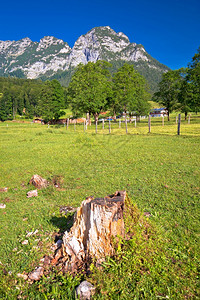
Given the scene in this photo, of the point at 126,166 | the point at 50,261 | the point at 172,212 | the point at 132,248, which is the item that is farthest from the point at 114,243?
the point at 126,166

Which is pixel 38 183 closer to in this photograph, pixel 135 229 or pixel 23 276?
pixel 23 276

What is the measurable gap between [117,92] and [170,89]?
58.4 ft

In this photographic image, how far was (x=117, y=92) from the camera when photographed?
123ft

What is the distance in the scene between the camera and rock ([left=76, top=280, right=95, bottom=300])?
2.56m

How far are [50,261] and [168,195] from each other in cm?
401

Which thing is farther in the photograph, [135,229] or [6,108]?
[6,108]

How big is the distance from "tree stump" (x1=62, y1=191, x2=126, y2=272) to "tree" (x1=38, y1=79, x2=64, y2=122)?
51.3 metres

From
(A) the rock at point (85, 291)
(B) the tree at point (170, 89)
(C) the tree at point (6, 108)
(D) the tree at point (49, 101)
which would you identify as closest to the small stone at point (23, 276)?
(A) the rock at point (85, 291)

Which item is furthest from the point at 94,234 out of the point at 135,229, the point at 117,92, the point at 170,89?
the point at 170,89

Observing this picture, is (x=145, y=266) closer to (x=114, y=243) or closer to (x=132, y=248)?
(x=132, y=248)

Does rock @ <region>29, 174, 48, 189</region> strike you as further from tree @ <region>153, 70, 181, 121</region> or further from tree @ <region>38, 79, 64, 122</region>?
tree @ <region>38, 79, 64, 122</region>

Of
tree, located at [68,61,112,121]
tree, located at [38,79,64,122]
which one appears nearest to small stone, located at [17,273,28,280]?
tree, located at [68,61,112,121]

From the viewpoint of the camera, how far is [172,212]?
4.81 metres

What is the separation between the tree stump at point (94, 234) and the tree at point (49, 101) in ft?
168
